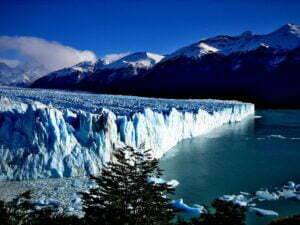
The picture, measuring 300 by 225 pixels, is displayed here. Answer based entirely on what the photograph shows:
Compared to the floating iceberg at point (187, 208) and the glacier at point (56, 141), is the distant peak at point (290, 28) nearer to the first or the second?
the glacier at point (56, 141)

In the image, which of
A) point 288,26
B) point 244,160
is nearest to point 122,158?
point 244,160

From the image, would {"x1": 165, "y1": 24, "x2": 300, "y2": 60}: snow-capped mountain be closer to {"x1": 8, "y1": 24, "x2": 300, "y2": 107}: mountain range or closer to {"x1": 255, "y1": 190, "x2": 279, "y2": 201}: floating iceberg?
{"x1": 8, "y1": 24, "x2": 300, "y2": 107}: mountain range

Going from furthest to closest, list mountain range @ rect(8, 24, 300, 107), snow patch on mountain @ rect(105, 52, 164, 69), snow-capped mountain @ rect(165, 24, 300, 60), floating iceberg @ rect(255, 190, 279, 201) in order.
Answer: snow patch on mountain @ rect(105, 52, 164, 69) < snow-capped mountain @ rect(165, 24, 300, 60) < mountain range @ rect(8, 24, 300, 107) < floating iceberg @ rect(255, 190, 279, 201)

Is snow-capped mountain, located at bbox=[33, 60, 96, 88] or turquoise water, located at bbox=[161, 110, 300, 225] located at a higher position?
snow-capped mountain, located at bbox=[33, 60, 96, 88]

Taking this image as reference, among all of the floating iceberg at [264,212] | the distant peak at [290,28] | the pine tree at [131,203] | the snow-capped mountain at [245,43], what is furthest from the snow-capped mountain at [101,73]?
the pine tree at [131,203]

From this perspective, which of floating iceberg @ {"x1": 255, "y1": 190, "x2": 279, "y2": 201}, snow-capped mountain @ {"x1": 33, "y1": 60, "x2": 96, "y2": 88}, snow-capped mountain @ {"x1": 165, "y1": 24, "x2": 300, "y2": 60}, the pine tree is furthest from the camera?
snow-capped mountain @ {"x1": 33, "y1": 60, "x2": 96, "y2": 88}

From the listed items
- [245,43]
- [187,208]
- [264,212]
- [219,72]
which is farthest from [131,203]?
[245,43]

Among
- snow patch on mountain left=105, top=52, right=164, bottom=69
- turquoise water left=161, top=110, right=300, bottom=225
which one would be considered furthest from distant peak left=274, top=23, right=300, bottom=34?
turquoise water left=161, top=110, right=300, bottom=225

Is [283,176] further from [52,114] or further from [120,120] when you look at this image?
[52,114]
